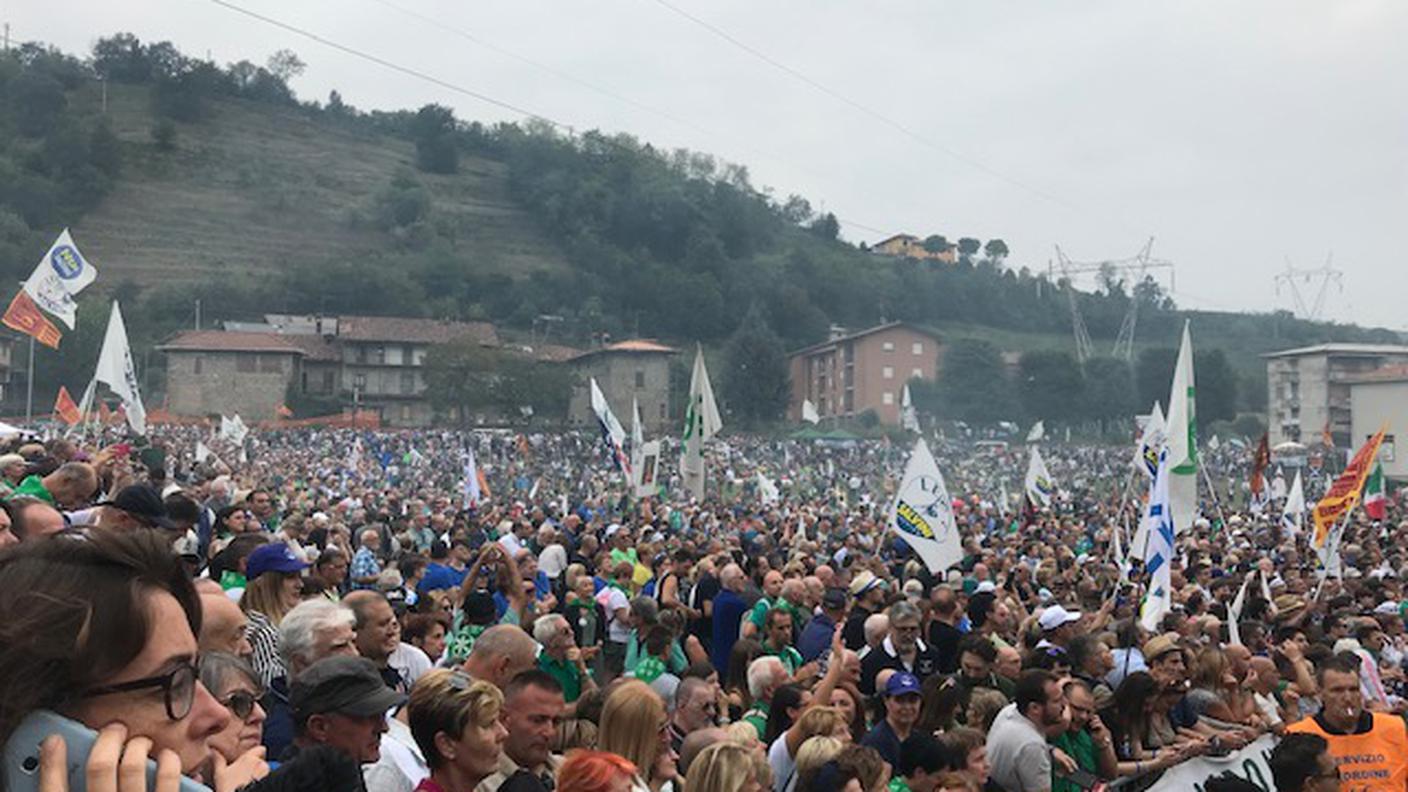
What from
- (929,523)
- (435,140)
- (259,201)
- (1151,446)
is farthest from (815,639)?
(435,140)

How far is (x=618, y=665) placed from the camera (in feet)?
33.0

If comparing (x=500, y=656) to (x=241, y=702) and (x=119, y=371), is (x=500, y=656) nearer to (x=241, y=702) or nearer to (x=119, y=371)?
(x=241, y=702)

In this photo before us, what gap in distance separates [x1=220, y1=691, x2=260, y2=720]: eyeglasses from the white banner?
434 centimetres

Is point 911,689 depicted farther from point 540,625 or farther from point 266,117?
point 266,117

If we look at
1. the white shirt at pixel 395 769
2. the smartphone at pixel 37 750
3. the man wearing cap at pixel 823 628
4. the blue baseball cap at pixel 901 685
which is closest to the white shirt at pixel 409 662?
the white shirt at pixel 395 769

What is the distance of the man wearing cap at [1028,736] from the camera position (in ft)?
19.3

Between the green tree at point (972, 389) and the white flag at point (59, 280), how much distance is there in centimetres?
7332

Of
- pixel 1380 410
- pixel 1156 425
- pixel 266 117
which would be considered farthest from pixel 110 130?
pixel 1156 425

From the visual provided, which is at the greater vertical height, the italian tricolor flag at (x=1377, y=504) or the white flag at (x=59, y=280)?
the white flag at (x=59, y=280)

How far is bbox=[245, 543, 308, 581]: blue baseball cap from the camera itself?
6.19m

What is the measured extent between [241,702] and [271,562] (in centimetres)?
259

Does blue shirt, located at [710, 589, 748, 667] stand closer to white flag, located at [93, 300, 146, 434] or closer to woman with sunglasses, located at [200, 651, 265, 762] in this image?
woman with sunglasses, located at [200, 651, 265, 762]

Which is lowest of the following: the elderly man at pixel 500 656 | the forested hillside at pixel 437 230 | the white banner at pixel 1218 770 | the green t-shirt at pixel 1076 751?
the white banner at pixel 1218 770

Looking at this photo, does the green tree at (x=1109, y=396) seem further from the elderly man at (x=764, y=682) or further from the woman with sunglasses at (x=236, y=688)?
the woman with sunglasses at (x=236, y=688)
